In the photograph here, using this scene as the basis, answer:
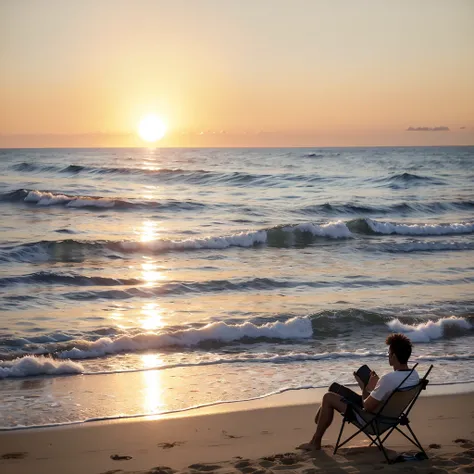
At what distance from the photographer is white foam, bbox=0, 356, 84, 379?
8.92 metres

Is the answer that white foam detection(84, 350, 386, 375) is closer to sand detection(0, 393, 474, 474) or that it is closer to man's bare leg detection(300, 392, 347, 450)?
sand detection(0, 393, 474, 474)

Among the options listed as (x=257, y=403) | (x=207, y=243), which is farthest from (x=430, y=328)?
(x=207, y=243)

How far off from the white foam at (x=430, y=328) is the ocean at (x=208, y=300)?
3cm

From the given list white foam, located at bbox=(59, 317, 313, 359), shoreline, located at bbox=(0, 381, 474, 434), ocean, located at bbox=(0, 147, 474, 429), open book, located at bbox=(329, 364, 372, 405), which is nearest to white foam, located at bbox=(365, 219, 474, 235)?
ocean, located at bbox=(0, 147, 474, 429)

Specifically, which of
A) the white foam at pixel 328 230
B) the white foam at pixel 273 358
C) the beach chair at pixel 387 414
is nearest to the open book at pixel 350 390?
the beach chair at pixel 387 414

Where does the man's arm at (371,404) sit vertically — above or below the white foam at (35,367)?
above

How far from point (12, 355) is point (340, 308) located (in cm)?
562

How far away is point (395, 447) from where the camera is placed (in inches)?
247

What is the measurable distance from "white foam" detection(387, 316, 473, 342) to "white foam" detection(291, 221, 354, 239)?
35.8 ft

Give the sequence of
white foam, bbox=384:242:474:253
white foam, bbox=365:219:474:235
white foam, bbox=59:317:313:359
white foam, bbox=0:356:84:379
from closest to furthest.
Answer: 1. white foam, bbox=0:356:84:379
2. white foam, bbox=59:317:313:359
3. white foam, bbox=384:242:474:253
4. white foam, bbox=365:219:474:235

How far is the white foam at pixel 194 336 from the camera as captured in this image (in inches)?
393

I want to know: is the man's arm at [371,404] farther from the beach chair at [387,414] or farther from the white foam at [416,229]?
the white foam at [416,229]

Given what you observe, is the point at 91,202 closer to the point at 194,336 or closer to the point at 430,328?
the point at 194,336

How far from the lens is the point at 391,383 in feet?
19.0
